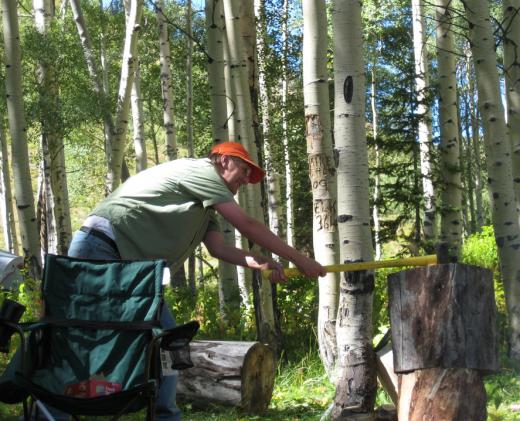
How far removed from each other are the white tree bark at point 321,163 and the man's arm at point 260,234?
101 inches

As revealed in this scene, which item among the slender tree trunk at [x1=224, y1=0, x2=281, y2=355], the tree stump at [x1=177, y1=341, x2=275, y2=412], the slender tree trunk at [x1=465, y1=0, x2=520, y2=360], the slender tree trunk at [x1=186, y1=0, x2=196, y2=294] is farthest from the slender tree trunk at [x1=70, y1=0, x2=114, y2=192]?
the tree stump at [x1=177, y1=341, x2=275, y2=412]

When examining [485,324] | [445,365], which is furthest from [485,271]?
[445,365]

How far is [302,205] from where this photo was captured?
26.5m

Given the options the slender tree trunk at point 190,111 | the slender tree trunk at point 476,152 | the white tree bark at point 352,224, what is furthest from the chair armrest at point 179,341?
the slender tree trunk at point 476,152

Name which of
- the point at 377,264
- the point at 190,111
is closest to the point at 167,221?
the point at 377,264

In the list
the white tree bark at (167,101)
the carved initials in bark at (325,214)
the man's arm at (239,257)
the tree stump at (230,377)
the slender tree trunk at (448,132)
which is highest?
the white tree bark at (167,101)

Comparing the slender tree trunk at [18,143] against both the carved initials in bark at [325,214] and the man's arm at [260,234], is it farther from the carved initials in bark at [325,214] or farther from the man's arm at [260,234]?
the man's arm at [260,234]

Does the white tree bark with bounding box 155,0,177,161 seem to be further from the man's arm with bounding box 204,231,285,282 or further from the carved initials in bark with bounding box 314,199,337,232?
the man's arm with bounding box 204,231,285,282

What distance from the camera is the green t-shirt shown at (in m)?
4.31

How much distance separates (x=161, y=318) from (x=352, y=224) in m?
1.50

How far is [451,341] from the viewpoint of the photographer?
3.96m

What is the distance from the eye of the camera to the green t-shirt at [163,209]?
14.1 ft

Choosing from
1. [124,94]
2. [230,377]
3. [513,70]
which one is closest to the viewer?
[230,377]

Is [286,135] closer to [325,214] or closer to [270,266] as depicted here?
[325,214]
